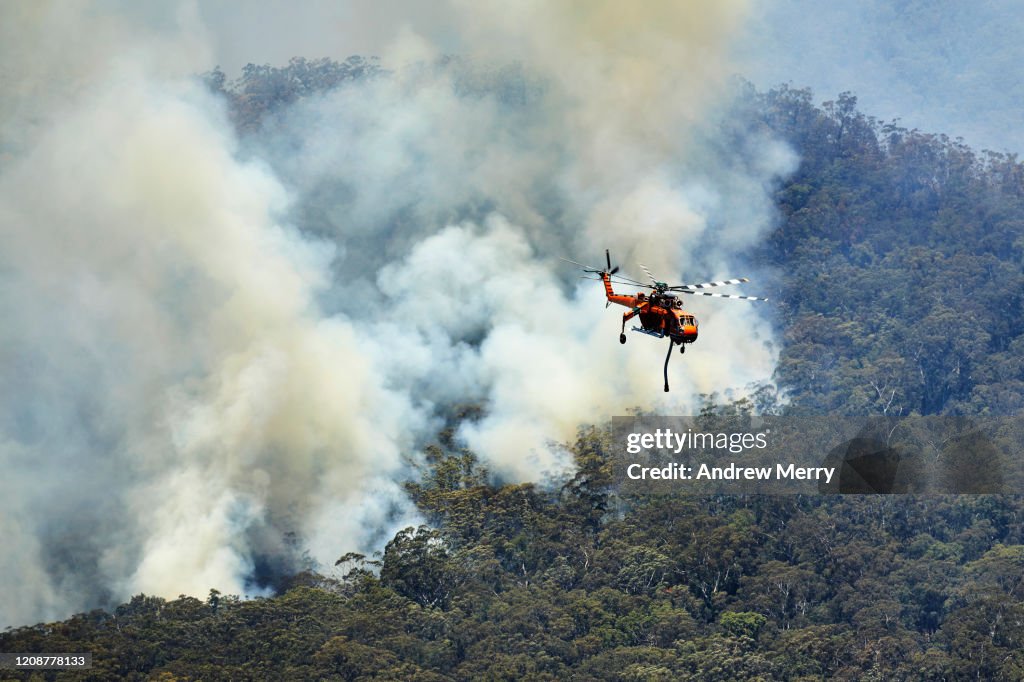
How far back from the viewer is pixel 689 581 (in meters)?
101

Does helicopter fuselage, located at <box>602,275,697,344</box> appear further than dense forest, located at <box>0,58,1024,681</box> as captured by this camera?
No

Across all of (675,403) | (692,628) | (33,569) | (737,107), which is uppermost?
(737,107)

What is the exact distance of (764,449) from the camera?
360 feet

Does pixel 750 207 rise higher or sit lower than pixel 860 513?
higher

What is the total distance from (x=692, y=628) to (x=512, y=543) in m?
10.5

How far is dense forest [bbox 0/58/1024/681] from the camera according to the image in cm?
9250

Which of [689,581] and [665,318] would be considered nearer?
[665,318]

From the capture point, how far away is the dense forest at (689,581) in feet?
303

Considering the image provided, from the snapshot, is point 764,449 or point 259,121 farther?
point 259,121

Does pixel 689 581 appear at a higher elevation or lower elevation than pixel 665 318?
lower

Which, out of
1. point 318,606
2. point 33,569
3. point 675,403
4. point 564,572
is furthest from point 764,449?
point 33,569

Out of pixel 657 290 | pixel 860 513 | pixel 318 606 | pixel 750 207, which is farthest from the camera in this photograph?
pixel 750 207

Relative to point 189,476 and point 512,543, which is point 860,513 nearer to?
point 512,543

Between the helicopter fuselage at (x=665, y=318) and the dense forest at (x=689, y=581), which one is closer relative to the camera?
the helicopter fuselage at (x=665, y=318)
